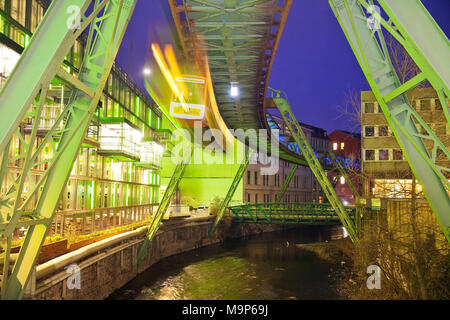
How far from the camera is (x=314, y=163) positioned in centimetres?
2597

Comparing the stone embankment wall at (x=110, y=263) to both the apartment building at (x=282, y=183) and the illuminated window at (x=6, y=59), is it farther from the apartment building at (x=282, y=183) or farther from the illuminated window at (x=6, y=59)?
the apartment building at (x=282, y=183)

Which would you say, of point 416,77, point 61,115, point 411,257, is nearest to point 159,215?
point 411,257

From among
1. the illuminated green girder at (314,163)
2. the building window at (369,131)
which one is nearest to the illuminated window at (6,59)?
the illuminated green girder at (314,163)

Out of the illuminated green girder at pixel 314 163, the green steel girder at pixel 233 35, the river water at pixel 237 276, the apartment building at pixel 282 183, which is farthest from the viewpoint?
the apartment building at pixel 282 183

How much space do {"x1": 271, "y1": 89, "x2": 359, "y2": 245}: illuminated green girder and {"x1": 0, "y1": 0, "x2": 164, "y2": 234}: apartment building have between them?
982 cm

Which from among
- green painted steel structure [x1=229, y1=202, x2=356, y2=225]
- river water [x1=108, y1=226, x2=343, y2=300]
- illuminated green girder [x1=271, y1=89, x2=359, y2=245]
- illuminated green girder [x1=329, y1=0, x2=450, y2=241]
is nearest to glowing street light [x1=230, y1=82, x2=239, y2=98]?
illuminated green girder [x1=271, y1=89, x2=359, y2=245]

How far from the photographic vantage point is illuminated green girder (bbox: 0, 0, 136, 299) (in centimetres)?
487

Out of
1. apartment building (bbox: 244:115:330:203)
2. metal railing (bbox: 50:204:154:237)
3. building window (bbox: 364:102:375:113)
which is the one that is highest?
building window (bbox: 364:102:375:113)

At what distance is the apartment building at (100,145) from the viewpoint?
1625cm

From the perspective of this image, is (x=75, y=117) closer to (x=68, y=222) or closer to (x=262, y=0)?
(x=262, y=0)

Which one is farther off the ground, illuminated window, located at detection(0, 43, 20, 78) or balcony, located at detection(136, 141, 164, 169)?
illuminated window, located at detection(0, 43, 20, 78)

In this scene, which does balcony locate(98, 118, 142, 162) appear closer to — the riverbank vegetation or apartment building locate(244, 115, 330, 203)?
the riverbank vegetation

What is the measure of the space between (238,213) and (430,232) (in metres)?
28.6

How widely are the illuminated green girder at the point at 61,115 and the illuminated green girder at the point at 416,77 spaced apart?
147 inches
